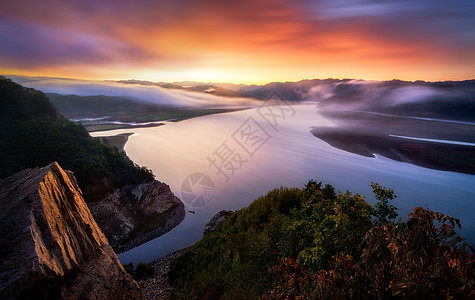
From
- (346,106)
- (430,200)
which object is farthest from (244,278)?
(346,106)

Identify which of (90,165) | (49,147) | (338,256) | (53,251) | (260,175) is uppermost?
(338,256)

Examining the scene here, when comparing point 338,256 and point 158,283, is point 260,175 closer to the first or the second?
point 158,283

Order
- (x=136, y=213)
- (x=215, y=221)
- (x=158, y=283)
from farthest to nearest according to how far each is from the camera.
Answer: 1. (x=136, y=213)
2. (x=215, y=221)
3. (x=158, y=283)

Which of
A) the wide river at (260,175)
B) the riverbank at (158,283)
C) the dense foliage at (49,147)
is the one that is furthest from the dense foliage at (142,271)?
the dense foliage at (49,147)

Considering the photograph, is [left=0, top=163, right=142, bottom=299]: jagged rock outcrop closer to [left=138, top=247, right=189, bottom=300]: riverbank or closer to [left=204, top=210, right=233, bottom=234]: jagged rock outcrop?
[left=138, top=247, right=189, bottom=300]: riverbank

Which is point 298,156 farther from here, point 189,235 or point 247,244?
point 247,244

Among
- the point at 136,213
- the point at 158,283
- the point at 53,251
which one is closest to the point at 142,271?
the point at 158,283
